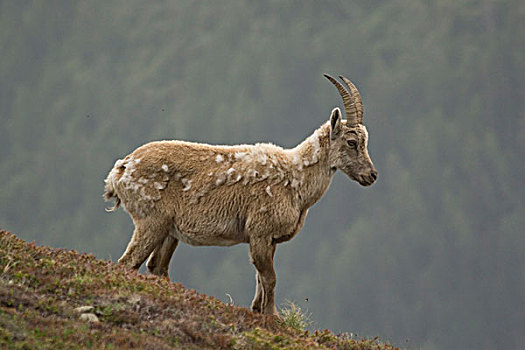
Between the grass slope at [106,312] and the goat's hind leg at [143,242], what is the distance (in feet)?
2.66

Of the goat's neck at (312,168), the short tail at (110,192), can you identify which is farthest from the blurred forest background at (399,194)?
the short tail at (110,192)

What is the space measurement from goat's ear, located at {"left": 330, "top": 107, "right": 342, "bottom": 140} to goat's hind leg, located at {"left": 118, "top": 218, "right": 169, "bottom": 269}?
3.44 metres

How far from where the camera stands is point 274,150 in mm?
13688

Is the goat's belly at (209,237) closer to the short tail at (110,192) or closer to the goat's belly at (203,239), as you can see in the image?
the goat's belly at (203,239)

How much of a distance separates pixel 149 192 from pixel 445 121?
548 feet

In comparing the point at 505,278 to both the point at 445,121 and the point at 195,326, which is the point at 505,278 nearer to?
the point at 445,121

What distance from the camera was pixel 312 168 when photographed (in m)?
13.5

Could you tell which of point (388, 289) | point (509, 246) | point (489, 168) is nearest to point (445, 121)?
point (489, 168)

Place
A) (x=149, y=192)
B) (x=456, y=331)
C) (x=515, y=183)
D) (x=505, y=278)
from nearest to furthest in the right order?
(x=149, y=192) → (x=456, y=331) → (x=505, y=278) → (x=515, y=183)

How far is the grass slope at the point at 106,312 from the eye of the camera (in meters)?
8.66

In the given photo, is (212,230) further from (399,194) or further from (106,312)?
(399,194)

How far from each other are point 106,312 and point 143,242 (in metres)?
3.20

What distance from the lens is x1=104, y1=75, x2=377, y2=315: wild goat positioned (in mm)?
12773

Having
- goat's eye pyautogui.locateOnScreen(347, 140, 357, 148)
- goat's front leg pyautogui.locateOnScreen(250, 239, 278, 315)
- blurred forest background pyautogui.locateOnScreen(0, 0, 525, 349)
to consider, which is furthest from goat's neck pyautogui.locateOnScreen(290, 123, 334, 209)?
blurred forest background pyautogui.locateOnScreen(0, 0, 525, 349)
